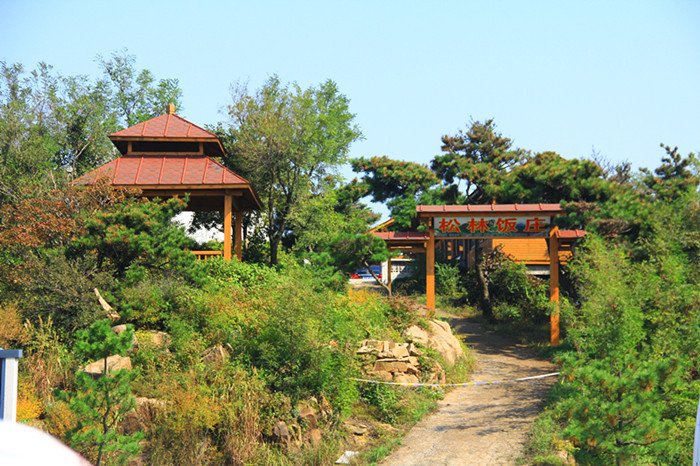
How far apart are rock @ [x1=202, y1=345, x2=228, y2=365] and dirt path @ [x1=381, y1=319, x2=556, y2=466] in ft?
11.8

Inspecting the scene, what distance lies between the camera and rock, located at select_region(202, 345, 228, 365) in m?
10.7

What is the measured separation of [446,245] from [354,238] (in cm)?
1487

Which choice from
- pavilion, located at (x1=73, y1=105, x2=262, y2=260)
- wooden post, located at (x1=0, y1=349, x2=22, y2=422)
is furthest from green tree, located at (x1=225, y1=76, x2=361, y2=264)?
wooden post, located at (x1=0, y1=349, x2=22, y2=422)

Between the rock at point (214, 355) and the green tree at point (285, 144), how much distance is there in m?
8.67

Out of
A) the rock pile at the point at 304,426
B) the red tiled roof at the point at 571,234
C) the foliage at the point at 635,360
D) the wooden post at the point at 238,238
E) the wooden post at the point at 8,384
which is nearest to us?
the wooden post at the point at 8,384

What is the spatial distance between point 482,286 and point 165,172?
13.4m

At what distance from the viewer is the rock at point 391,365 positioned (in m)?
12.5

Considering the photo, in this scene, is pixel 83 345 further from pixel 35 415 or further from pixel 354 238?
pixel 354 238

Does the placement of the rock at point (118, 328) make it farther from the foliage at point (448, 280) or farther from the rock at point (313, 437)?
the foliage at point (448, 280)

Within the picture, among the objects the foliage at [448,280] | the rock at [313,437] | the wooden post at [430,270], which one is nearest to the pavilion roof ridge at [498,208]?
the wooden post at [430,270]

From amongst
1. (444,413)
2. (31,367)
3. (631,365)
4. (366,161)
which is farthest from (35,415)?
(366,161)

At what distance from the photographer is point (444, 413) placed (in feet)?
38.2

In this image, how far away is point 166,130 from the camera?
57.9 ft

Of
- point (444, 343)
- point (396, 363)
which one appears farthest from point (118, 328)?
point (444, 343)
